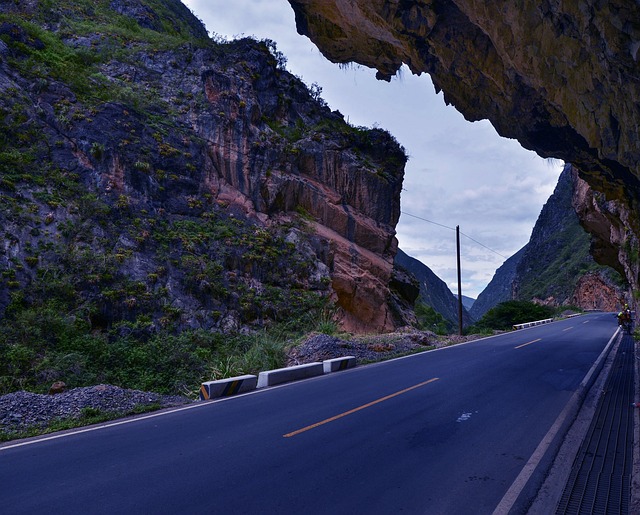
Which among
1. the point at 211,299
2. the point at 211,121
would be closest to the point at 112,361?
the point at 211,299

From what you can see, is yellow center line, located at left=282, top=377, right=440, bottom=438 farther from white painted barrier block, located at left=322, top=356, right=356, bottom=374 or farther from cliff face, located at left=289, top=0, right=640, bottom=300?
cliff face, located at left=289, top=0, right=640, bottom=300

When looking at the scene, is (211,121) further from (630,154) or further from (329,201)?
(630,154)

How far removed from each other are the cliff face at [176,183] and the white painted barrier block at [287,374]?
7.33 metres

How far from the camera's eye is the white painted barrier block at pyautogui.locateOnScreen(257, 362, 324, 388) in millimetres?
10695

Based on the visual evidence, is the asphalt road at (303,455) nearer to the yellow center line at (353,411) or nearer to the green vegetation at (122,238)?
the yellow center line at (353,411)

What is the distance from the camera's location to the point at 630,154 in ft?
28.0

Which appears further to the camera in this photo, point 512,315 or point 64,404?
point 512,315

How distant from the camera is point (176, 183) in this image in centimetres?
2266

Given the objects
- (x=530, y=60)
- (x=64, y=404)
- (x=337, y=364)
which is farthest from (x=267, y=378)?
(x=530, y=60)

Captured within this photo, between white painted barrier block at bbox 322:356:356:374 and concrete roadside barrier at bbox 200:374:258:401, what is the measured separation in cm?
280

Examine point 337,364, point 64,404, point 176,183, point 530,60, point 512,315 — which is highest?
point 176,183

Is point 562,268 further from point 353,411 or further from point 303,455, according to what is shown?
point 303,455

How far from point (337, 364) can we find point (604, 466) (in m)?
8.46

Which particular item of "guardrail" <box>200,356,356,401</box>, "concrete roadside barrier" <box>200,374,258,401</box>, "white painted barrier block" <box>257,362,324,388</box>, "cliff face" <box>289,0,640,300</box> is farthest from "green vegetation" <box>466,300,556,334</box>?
"concrete roadside barrier" <box>200,374,258,401</box>
